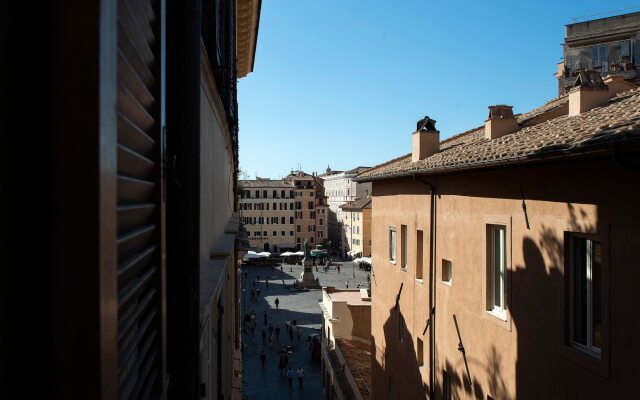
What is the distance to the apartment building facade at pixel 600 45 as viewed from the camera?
32.6m

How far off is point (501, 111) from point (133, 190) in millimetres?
10955

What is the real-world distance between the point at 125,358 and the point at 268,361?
3038 centimetres

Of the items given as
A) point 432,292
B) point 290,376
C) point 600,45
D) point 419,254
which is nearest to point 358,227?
point 600,45

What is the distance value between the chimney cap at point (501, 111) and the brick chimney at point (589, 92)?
184 centimetres

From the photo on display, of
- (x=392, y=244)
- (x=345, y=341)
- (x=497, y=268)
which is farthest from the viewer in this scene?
(x=345, y=341)

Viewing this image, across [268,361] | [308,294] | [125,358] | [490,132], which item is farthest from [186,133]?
[308,294]

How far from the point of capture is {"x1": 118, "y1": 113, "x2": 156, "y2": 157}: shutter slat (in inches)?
47.8

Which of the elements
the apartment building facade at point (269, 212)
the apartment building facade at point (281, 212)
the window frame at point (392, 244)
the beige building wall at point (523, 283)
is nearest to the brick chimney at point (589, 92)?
the beige building wall at point (523, 283)

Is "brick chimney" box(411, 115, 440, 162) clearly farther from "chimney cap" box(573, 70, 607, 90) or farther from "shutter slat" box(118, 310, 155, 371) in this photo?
"shutter slat" box(118, 310, 155, 371)

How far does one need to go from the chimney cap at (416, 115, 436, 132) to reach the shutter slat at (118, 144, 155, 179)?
12582 millimetres

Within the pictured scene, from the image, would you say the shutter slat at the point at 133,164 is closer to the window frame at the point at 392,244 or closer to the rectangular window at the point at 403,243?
the rectangular window at the point at 403,243

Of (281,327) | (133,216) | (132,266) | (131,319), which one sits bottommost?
(281,327)

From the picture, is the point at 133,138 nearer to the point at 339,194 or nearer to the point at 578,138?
the point at 578,138

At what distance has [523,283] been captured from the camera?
7.80 metres
